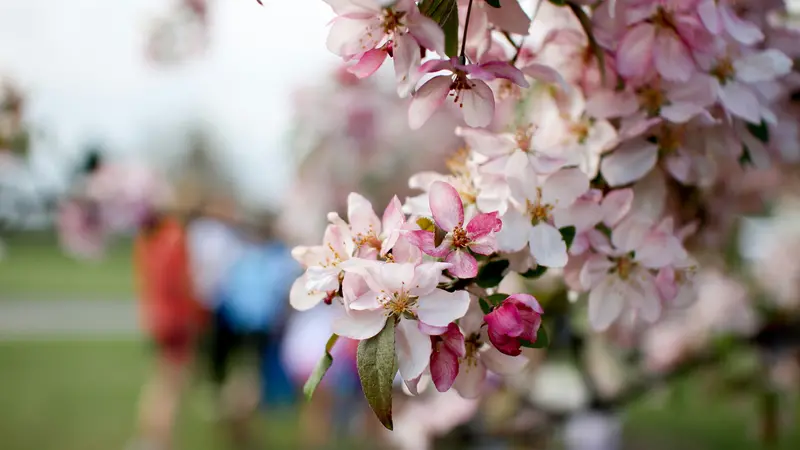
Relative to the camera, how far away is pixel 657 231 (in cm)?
64

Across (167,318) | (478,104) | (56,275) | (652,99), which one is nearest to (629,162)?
(652,99)

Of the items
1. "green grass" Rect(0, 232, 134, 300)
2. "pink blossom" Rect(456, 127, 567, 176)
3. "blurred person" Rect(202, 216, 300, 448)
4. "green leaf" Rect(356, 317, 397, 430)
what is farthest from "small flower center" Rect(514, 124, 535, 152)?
"green grass" Rect(0, 232, 134, 300)

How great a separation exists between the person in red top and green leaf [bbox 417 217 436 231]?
3334 millimetres

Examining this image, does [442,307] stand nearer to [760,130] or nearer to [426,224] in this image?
[426,224]

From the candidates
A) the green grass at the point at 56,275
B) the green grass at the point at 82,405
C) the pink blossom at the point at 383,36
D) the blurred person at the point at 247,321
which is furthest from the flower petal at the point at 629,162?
the green grass at the point at 56,275

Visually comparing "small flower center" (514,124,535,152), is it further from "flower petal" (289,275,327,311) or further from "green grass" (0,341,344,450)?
"green grass" (0,341,344,450)

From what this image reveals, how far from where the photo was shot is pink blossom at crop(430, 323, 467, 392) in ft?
1.72

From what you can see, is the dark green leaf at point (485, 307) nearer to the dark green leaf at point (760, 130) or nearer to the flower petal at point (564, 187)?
the flower petal at point (564, 187)

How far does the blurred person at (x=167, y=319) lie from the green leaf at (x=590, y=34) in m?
3.27

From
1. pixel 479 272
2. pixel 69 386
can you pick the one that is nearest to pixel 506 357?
pixel 479 272

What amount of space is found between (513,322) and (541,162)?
0.16m

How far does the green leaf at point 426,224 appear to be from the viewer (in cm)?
54

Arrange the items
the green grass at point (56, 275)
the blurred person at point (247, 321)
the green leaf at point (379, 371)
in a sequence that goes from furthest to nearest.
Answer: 1. the green grass at point (56, 275)
2. the blurred person at point (247, 321)
3. the green leaf at point (379, 371)

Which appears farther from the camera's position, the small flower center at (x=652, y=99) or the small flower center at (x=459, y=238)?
the small flower center at (x=652, y=99)
